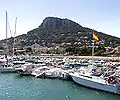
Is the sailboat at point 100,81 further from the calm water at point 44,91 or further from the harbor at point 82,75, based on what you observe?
the calm water at point 44,91

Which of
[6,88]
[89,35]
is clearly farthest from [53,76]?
[89,35]

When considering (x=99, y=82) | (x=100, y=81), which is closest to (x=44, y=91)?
(x=99, y=82)

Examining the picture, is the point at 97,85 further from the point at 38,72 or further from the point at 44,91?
the point at 38,72

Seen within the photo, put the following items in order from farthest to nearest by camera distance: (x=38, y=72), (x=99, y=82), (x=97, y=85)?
(x=38, y=72), (x=97, y=85), (x=99, y=82)

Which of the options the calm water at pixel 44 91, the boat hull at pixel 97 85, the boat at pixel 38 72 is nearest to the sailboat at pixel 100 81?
the boat hull at pixel 97 85

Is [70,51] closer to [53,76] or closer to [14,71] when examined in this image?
[14,71]

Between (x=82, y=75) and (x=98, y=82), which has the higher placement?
(x=82, y=75)

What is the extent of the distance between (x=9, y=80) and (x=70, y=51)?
6713cm

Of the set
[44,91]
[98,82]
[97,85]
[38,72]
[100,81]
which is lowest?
[44,91]

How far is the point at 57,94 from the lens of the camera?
36.1 m

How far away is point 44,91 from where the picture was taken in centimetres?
3825

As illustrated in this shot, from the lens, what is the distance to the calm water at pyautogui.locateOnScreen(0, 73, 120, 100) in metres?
34.4

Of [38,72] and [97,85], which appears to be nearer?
[97,85]

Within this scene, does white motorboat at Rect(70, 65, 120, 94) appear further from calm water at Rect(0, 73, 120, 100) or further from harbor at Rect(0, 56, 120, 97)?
calm water at Rect(0, 73, 120, 100)
